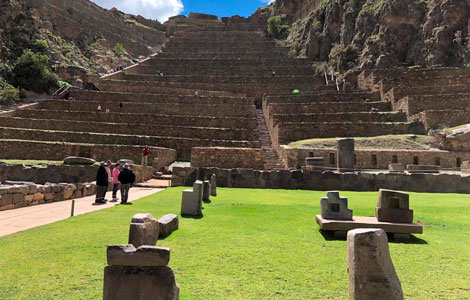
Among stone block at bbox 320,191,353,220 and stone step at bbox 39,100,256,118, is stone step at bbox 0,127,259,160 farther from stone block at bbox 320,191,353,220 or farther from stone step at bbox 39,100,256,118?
stone block at bbox 320,191,353,220

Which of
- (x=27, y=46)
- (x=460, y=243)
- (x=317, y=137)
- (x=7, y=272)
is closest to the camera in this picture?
(x=7, y=272)

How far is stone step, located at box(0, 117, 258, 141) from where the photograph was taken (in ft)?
94.0

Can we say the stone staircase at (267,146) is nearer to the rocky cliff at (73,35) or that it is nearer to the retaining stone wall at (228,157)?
the retaining stone wall at (228,157)

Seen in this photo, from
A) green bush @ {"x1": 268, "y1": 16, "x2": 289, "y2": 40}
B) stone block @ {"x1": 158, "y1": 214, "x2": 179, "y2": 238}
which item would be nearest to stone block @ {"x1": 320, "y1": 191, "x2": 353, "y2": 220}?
stone block @ {"x1": 158, "y1": 214, "x2": 179, "y2": 238}

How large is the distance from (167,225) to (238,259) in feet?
6.91

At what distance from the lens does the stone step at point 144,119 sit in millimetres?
30906

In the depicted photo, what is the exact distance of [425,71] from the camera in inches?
1350

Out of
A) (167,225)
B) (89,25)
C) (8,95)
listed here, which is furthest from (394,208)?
(89,25)

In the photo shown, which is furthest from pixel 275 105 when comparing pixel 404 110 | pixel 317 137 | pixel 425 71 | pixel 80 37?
pixel 80 37

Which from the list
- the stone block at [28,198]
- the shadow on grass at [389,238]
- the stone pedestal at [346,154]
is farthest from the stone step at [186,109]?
the shadow on grass at [389,238]

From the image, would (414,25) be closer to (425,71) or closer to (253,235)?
(425,71)

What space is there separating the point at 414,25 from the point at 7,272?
154 feet

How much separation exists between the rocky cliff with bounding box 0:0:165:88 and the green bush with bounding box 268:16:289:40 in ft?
84.8

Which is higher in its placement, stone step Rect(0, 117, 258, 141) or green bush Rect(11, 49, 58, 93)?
green bush Rect(11, 49, 58, 93)
